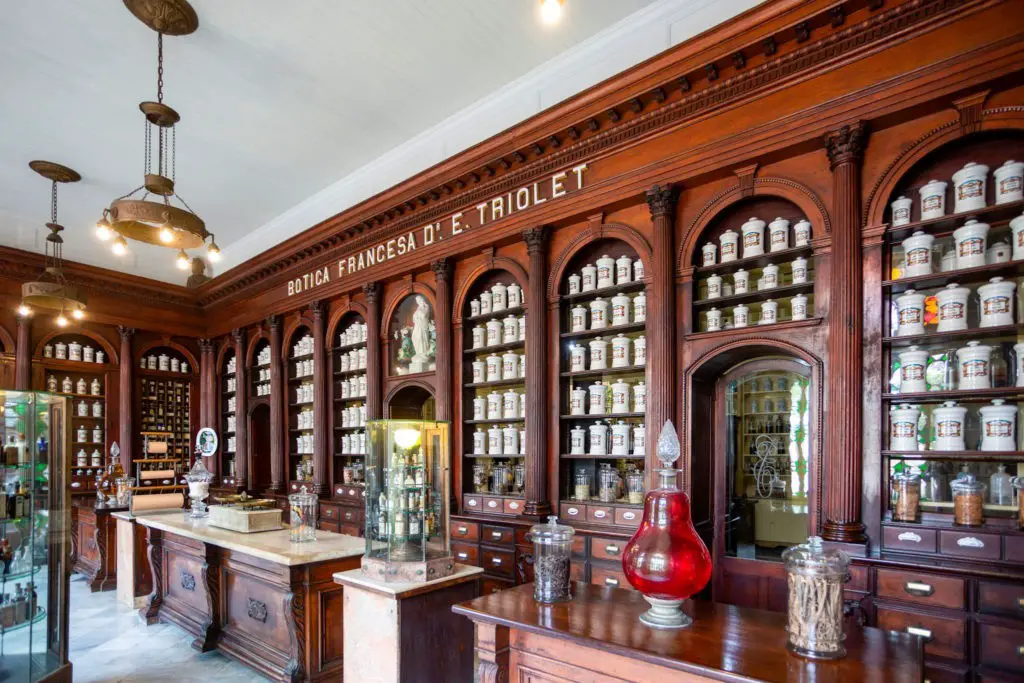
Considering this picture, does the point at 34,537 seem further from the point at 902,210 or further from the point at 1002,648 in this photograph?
the point at 902,210

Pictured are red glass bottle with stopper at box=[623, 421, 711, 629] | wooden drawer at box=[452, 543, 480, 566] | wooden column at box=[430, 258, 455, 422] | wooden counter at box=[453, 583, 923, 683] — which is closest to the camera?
wooden counter at box=[453, 583, 923, 683]

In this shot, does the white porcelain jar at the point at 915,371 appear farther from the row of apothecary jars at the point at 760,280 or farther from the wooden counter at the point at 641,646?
the wooden counter at the point at 641,646

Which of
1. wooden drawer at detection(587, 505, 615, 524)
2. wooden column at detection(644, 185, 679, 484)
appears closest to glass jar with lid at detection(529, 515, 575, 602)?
wooden column at detection(644, 185, 679, 484)

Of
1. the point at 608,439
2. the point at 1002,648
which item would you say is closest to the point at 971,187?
the point at 1002,648

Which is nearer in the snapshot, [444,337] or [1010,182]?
[1010,182]

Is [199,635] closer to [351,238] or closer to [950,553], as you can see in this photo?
[351,238]

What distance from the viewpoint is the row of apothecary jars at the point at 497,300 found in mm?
5914

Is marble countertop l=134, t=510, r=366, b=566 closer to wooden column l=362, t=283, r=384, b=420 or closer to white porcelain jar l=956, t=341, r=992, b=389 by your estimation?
wooden column l=362, t=283, r=384, b=420

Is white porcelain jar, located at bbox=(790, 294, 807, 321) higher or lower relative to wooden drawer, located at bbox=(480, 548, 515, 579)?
higher

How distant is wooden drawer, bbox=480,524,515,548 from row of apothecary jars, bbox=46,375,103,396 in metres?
7.59

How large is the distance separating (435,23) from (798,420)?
4052 mm

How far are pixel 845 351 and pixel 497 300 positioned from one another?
A: 3.26m

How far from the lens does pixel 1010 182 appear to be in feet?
10.7

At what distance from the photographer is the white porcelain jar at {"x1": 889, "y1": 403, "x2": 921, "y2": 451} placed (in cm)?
349
